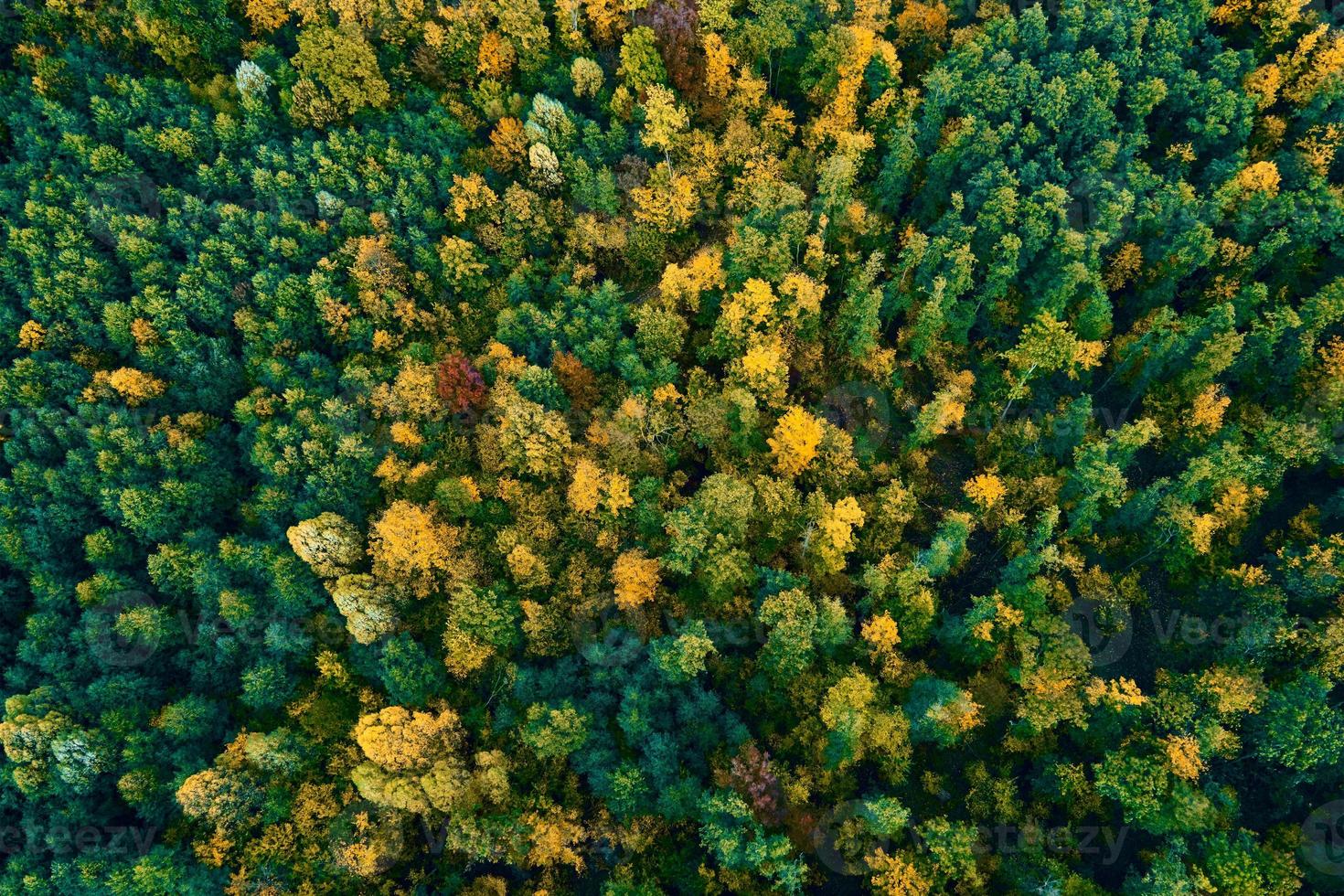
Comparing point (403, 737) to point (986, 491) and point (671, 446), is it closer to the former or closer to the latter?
point (671, 446)

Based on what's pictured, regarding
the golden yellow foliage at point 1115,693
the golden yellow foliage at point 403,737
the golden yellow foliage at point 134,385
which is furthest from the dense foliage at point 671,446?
the golden yellow foliage at point 1115,693

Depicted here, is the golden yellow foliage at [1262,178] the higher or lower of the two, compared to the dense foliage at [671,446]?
higher

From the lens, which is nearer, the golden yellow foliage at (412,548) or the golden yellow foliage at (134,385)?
the golden yellow foliage at (412,548)

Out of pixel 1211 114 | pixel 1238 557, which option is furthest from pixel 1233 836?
pixel 1211 114

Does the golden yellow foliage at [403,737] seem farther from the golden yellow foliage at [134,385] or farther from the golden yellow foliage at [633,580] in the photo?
the golden yellow foliage at [134,385]

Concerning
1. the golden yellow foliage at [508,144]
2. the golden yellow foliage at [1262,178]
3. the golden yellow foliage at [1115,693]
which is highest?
the golden yellow foliage at [1262,178]

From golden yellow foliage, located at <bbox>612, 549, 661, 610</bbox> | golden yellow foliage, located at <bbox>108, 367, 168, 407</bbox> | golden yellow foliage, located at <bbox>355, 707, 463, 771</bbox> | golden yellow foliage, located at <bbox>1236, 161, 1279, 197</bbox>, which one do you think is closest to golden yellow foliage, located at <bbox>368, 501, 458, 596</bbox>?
golden yellow foliage, located at <bbox>355, 707, 463, 771</bbox>

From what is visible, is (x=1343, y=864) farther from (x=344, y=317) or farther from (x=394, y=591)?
(x=344, y=317)

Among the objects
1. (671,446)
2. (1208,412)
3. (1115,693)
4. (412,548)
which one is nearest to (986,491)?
(1115,693)

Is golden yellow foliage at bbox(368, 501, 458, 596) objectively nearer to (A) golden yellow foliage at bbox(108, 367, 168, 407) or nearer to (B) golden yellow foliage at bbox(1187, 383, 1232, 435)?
(A) golden yellow foliage at bbox(108, 367, 168, 407)
